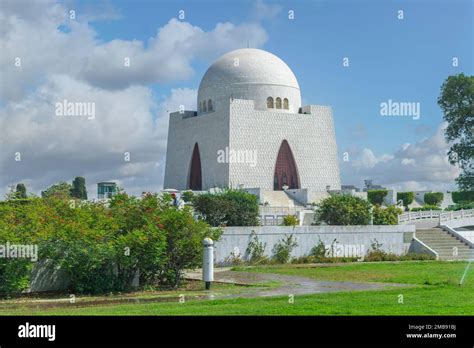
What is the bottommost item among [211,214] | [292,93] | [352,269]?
[352,269]

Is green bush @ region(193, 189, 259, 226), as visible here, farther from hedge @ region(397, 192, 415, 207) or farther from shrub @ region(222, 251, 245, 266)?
hedge @ region(397, 192, 415, 207)

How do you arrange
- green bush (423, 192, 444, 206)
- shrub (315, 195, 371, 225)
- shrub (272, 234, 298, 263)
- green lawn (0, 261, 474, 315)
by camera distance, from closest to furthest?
green lawn (0, 261, 474, 315) → shrub (272, 234, 298, 263) → shrub (315, 195, 371, 225) → green bush (423, 192, 444, 206)

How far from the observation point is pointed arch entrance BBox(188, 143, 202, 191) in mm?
52781

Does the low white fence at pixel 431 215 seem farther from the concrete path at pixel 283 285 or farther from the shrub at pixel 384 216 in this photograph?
the concrete path at pixel 283 285

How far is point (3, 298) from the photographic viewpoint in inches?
523

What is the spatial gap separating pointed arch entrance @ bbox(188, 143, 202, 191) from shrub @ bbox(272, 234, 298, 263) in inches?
1114

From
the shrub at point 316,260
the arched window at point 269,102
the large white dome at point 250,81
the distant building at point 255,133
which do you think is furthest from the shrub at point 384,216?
the arched window at point 269,102

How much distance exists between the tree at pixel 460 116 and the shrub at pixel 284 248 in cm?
2383

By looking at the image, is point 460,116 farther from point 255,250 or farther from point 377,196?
point 255,250

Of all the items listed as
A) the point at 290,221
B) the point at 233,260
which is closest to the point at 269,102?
the point at 290,221

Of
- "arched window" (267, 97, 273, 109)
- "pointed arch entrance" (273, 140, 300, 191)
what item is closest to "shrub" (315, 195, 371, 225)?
"pointed arch entrance" (273, 140, 300, 191)
